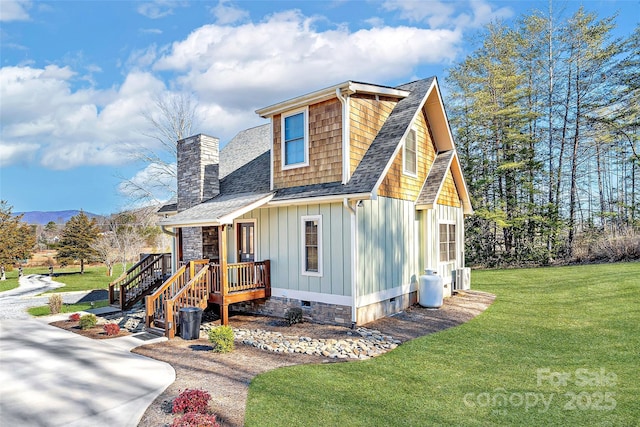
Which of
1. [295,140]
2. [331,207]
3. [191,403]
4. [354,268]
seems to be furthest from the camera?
[295,140]

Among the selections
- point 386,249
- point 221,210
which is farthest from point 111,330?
point 386,249

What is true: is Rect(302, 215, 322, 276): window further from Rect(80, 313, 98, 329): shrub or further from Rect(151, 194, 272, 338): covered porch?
Rect(80, 313, 98, 329): shrub

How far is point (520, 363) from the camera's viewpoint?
640 cm

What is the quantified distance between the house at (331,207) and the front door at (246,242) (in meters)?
0.03

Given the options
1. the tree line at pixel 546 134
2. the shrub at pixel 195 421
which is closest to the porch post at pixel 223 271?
the shrub at pixel 195 421

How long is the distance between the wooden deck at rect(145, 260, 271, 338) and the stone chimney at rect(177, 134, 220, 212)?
9.97 feet

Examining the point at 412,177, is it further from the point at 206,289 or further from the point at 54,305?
the point at 54,305

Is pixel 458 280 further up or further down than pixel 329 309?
further up

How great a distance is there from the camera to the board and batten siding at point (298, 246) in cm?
902

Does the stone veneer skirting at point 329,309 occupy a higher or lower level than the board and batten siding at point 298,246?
lower

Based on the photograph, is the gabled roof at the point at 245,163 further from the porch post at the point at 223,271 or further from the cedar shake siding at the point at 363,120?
the cedar shake siding at the point at 363,120

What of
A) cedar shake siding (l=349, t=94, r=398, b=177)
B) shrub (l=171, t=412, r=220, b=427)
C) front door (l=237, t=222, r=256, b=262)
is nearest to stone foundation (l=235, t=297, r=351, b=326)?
front door (l=237, t=222, r=256, b=262)

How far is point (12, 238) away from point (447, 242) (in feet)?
90.0

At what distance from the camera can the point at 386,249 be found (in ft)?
32.9
